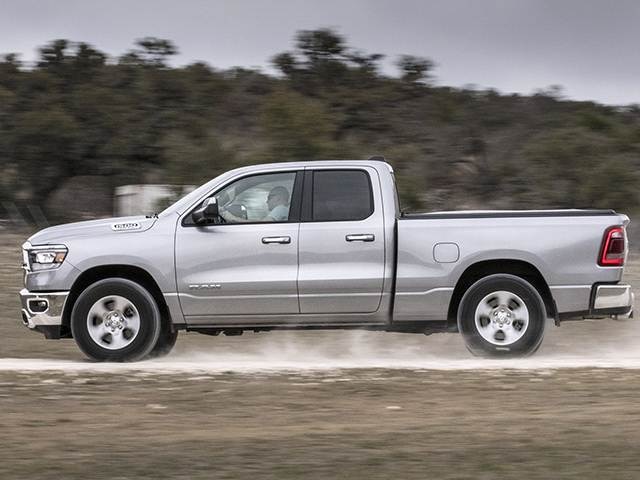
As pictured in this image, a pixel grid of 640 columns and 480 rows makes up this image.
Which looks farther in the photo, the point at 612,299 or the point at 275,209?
the point at 275,209

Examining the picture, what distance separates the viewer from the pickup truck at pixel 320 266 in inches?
409

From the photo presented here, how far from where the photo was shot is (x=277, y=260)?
10422 millimetres

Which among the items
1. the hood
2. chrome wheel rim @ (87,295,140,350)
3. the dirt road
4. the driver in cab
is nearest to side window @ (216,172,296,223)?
the driver in cab

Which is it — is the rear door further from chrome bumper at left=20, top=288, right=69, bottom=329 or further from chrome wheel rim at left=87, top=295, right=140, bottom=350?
chrome bumper at left=20, top=288, right=69, bottom=329

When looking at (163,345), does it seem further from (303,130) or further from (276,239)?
(303,130)

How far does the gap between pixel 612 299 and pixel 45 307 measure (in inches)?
191

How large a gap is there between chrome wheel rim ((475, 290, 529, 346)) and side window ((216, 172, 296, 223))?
6.18 feet

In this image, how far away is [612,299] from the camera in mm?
10375

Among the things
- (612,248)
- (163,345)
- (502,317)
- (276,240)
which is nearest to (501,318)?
(502,317)

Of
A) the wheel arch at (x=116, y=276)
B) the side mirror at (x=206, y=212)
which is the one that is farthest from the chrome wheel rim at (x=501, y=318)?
the wheel arch at (x=116, y=276)

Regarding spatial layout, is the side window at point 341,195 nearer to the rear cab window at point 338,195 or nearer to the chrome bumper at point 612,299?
the rear cab window at point 338,195

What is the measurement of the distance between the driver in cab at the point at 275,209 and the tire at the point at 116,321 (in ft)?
3.18

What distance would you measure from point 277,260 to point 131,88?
67.5ft

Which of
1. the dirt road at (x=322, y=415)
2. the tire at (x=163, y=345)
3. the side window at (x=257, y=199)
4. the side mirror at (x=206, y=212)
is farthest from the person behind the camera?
the tire at (x=163, y=345)
